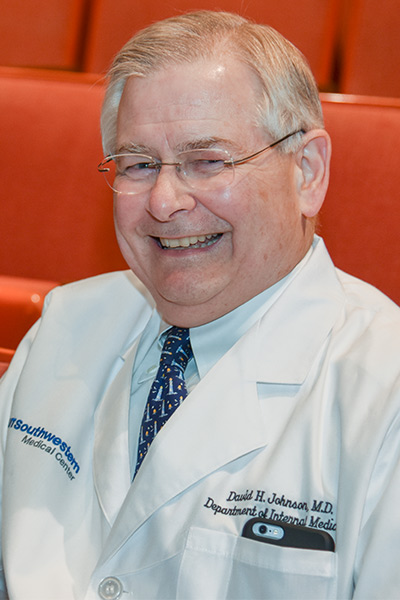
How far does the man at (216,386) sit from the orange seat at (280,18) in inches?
24.4

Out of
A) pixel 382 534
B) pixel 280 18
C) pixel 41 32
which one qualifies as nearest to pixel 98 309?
pixel 382 534

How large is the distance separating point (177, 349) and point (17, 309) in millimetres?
339

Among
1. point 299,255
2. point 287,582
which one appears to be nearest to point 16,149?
point 299,255

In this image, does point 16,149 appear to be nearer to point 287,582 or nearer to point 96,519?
point 96,519

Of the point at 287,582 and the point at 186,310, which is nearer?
the point at 287,582

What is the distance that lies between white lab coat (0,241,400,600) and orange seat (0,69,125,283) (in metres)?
0.37

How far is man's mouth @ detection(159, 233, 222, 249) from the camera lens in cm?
90

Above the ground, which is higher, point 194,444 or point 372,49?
point 372,49

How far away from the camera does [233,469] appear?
806mm

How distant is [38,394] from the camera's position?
3.24 ft

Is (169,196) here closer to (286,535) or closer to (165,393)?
(165,393)

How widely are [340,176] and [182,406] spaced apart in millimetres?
518

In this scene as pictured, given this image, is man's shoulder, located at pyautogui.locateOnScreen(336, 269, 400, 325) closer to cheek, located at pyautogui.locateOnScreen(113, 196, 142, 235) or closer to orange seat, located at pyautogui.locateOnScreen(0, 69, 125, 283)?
cheek, located at pyautogui.locateOnScreen(113, 196, 142, 235)

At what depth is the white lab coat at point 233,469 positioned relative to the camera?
2.37 ft
